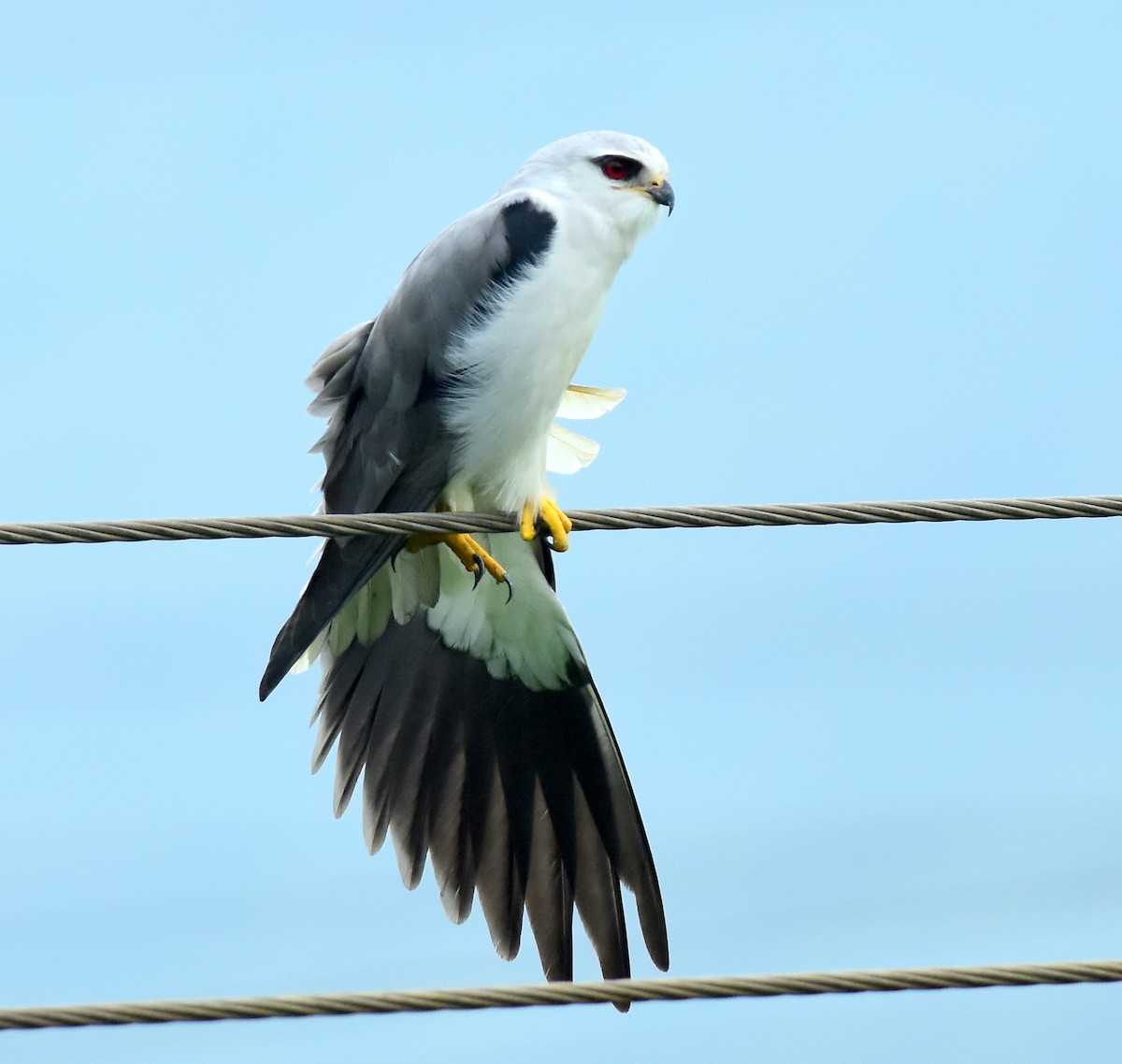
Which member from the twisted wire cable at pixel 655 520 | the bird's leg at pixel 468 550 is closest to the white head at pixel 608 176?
the bird's leg at pixel 468 550

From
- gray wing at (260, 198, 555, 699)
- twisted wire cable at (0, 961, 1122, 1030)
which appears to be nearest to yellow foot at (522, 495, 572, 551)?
gray wing at (260, 198, 555, 699)

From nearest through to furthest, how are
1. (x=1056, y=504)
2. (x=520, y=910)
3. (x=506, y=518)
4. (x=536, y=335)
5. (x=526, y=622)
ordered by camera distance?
(x=1056, y=504) → (x=506, y=518) → (x=536, y=335) → (x=520, y=910) → (x=526, y=622)

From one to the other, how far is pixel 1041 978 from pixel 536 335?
7.91ft

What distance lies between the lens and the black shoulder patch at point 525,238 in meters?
4.44

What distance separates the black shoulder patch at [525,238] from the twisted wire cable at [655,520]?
4.42ft

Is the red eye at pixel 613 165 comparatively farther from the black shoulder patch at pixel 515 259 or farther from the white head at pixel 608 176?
the black shoulder patch at pixel 515 259

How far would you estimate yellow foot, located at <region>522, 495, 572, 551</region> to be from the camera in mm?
4551

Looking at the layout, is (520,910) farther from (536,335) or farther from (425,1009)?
(425,1009)

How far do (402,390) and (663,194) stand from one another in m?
1.04

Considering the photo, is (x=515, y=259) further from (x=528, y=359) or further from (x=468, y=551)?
(x=468, y=551)

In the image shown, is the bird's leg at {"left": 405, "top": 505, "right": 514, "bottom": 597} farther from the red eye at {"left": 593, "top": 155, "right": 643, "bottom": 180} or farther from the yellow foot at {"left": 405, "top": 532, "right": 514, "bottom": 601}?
the red eye at {"left": 593, "top": 155, "right": 643, "bottom": 180}

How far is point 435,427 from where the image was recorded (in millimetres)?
4547

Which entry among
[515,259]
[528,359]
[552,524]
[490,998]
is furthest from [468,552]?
[490,998]

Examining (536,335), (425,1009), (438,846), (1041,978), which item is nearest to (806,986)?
(1041,978)
